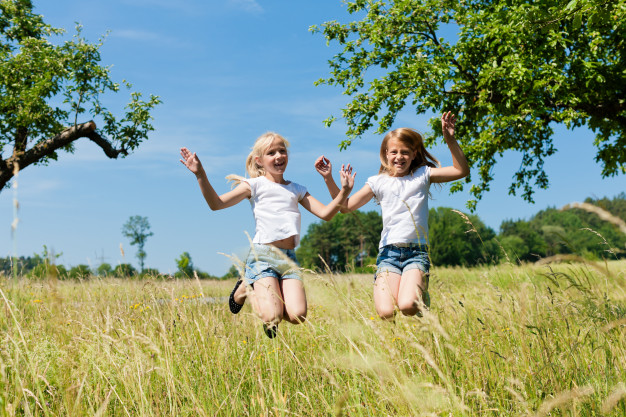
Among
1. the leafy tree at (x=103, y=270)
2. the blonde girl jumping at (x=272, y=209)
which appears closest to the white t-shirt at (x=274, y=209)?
the blonde girl jumping at (x=272, y=209)

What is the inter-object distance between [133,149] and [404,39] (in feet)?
40.3

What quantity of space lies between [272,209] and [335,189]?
688 millimetres

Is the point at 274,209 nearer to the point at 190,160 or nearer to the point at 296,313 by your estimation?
the point at 190,160

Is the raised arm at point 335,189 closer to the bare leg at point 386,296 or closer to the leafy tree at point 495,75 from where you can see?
the bare leg at point 386,296

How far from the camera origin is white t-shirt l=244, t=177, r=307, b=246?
466 centimetres

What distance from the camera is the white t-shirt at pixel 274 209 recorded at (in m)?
4.66

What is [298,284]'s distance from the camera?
4453 mm

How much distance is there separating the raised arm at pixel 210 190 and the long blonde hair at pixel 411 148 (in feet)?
4.90

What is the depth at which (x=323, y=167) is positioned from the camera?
4871 mm

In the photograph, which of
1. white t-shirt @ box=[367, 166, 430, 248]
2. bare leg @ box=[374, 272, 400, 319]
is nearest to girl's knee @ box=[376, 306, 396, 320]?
bare leg @ box=[374, 272, 400, 319]

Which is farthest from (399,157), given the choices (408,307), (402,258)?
(408,307)

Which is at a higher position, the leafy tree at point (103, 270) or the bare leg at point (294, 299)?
the leafy tree at point (103, 270)

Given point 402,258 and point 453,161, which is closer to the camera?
point 402,258

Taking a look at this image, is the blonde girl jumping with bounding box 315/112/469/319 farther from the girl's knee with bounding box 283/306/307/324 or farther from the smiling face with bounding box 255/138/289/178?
the girl's knee with bounding box 283/306/307/324
